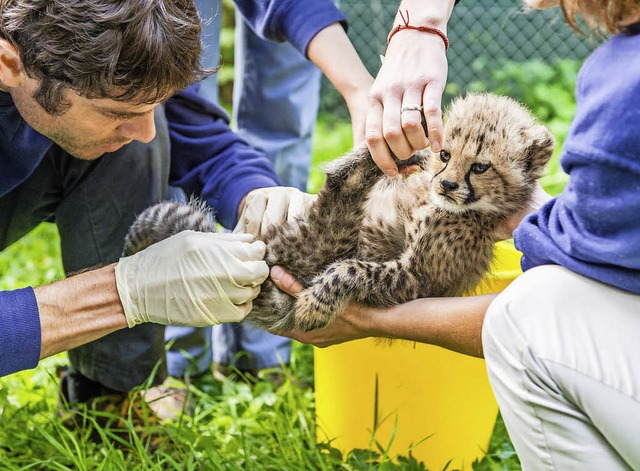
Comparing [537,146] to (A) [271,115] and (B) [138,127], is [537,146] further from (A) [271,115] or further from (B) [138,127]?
(A) [271,115]

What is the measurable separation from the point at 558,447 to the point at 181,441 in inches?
51.9

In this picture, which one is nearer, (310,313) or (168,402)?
(310,313)

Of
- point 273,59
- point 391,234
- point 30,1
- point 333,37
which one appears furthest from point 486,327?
point 273,59

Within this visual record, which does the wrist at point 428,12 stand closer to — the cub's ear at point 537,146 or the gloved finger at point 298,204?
the cub's ear at point 537,146

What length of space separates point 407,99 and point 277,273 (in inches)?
25.1

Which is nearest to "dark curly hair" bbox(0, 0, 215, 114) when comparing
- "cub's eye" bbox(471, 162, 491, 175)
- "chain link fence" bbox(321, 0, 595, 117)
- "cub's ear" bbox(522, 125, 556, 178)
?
"cub's eye" bbox(471, 162, 491, 175)

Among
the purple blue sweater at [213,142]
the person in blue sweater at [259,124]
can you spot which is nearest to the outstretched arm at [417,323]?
the purple blue sweater at [213,142]

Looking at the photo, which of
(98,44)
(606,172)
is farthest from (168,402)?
(606,172)

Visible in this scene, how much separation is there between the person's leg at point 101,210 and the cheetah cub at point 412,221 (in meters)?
0.51

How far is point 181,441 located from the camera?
2.58 metres

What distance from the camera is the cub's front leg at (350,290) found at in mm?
2137

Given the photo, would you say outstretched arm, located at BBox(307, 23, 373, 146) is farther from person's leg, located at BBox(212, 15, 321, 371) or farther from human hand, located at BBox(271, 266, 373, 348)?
person's leg, located at BBox(212, 15, 321, 371)

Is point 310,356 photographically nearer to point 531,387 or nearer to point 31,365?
point 31,365

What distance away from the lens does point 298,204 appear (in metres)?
2.54
